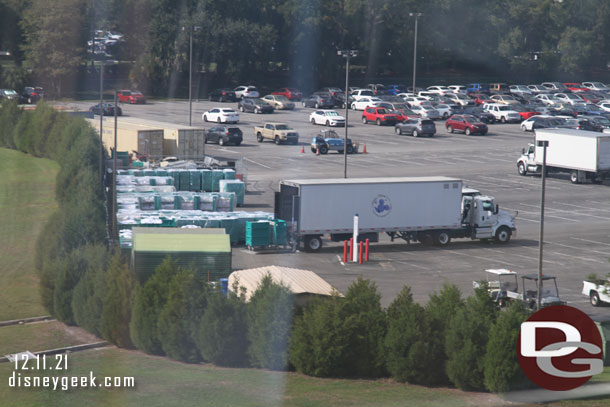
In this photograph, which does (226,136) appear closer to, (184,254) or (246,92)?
(246,92)

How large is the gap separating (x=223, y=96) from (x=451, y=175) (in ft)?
137

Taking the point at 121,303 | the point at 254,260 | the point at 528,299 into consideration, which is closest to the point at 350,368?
the point at 121,303

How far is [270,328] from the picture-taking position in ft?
59.3

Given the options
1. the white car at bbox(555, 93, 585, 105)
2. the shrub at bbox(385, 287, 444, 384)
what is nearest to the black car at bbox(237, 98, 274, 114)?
the white car at bbox(555, 93, 585, 105)

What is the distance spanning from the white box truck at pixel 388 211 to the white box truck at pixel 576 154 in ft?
48.1

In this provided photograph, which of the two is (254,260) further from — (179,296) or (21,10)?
(21,10)

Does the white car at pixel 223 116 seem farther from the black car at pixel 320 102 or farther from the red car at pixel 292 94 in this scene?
the red car at pixel 292 94

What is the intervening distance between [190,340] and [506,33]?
3853 inches

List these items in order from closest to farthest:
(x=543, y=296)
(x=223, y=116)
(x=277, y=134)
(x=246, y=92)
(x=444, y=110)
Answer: (x=543, y=296) → (x=277, y=134) → (x=223, y=116) → (x=444, y=110) → (x=246, y=92)

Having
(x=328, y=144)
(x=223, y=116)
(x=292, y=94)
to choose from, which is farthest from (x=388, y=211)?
(x=292, y=94)

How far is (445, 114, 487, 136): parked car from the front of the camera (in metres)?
67.3

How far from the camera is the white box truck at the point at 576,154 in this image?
155 feet

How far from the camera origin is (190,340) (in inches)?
743

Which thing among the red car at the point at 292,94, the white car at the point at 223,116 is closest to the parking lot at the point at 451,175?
the white car at the point at 223,116
